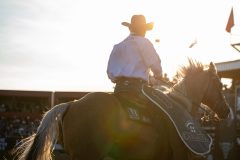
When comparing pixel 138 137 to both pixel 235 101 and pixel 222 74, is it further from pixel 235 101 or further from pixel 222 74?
pixel 222 74

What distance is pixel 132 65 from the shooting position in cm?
686

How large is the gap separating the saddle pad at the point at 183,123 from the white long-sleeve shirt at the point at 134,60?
27cm

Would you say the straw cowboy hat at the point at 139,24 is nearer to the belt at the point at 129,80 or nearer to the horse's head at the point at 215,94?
the belt at the point at 129,80

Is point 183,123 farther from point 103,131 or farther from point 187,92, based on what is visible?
point 103,131

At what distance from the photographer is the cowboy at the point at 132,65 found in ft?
22.5

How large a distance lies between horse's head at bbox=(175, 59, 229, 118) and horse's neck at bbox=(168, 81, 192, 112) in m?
0.03

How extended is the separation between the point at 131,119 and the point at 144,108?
14.2 inches

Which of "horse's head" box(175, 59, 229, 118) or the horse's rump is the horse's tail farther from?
"horse's head" box(175, 59, 229, 118)

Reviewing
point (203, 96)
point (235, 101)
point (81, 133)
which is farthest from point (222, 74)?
point (81, 133)

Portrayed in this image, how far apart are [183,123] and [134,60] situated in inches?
43.4

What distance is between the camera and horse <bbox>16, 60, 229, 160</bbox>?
251 inches

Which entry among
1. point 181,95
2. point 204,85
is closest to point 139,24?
point 181,95

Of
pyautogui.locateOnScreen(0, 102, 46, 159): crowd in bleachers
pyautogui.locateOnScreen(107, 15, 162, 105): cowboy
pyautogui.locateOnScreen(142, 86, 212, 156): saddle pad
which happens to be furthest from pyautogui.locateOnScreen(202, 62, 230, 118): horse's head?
pyautogui.locateOnScreen(0, 102, 46, 159): crowd in bleachers

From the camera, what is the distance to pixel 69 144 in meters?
6.47
